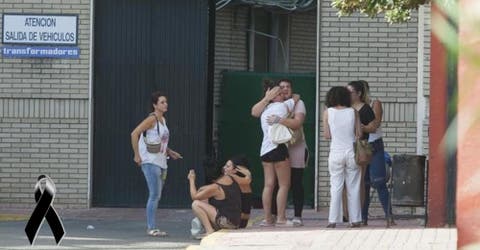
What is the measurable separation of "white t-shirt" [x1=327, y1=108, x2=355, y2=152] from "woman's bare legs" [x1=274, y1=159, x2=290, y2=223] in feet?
2.36

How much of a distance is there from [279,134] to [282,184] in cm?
55

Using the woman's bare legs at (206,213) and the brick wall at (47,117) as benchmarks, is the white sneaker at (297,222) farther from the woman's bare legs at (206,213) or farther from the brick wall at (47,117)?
the brick wall at (47,117)

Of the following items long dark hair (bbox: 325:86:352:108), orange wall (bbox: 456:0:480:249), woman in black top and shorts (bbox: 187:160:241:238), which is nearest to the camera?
orange wall (bbox: 456:0:480:249)

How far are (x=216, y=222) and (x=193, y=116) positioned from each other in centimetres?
441

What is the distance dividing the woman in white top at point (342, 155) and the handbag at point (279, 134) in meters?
0.55

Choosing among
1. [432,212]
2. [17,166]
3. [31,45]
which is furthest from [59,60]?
[432,212]

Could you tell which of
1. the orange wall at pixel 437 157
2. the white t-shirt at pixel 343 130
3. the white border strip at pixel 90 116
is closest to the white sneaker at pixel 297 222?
the white t-shirt at pixel 343 130

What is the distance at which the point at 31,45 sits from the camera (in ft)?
50.8

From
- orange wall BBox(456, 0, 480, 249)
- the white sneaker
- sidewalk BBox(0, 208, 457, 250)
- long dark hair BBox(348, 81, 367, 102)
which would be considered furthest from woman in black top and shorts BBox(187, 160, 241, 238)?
orange wall BBox(456, 0, 480, 249)

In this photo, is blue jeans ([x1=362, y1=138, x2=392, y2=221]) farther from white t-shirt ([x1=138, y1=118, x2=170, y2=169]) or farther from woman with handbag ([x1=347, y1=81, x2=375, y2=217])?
white t-shirt ([x1=138, y1=118, x2=170, y2=169])

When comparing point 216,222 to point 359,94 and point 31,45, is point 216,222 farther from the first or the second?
point 31,45

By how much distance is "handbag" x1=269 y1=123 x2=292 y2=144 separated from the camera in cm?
1206

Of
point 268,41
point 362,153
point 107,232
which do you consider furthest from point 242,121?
point 362,153

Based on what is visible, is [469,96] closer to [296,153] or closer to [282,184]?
[282,184]
